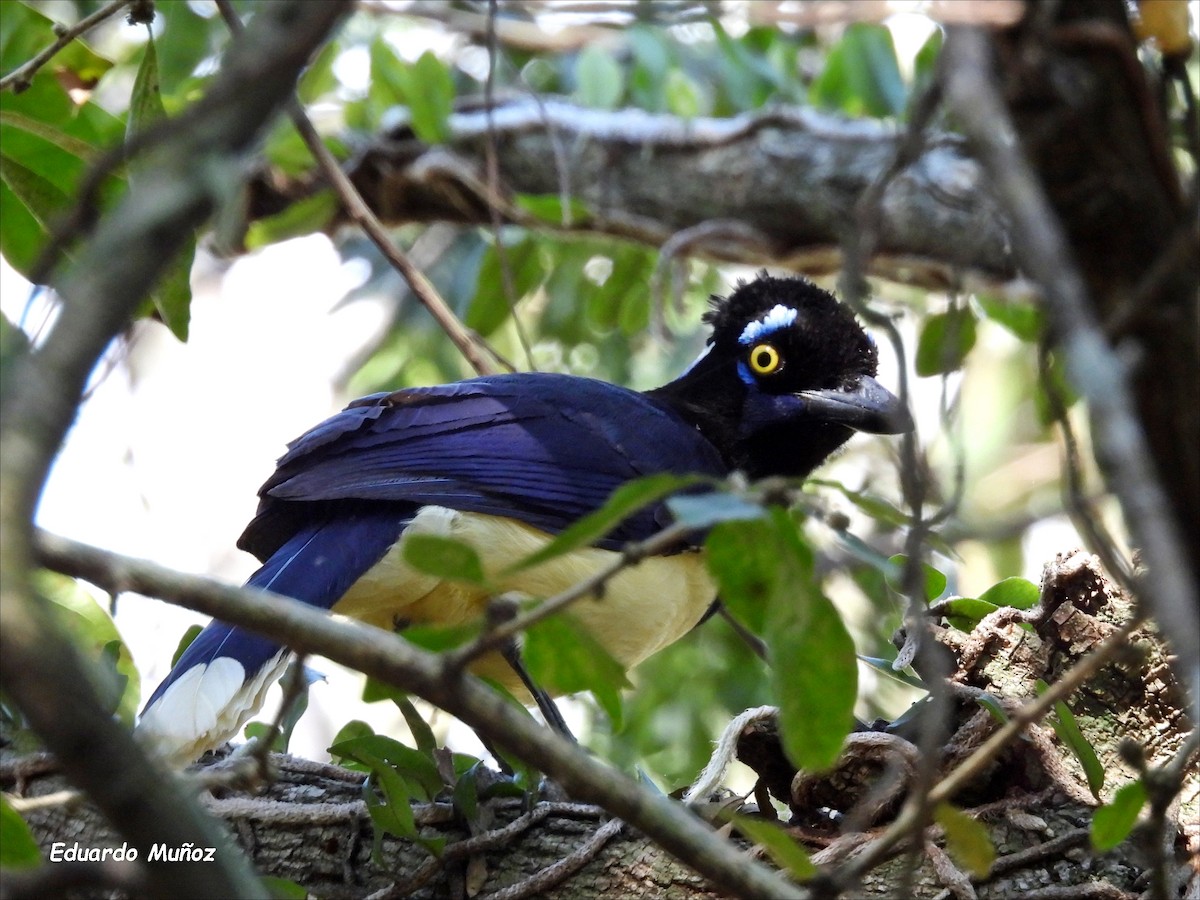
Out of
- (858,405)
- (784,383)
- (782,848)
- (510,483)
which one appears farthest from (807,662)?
(784,383)

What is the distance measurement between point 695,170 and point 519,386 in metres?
Result: 2.56

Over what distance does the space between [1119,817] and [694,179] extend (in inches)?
179

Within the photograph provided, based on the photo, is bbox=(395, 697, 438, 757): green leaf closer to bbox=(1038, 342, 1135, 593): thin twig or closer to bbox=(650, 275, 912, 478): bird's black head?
bbox=(1038, 342, 1135, 593): thin twig

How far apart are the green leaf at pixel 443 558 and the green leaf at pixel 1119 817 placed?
40.5 inches

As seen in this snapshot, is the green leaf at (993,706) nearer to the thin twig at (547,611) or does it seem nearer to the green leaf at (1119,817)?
the green leaf at (1119,817)

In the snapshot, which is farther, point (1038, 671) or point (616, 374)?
point (616, 374)

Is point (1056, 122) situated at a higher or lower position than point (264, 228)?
lower

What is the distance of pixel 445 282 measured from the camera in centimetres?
746

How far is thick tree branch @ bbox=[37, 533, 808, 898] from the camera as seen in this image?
1.54 metres

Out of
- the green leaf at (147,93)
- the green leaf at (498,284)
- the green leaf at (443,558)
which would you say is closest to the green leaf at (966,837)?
the green leaf at (443,558)

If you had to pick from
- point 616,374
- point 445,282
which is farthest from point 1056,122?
point 445,282

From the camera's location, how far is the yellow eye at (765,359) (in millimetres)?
4379

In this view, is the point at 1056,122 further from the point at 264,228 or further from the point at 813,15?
the point at 264,228

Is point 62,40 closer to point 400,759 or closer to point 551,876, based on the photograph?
point 400,759
